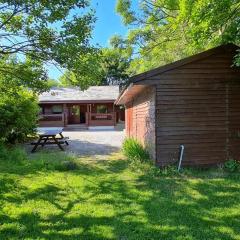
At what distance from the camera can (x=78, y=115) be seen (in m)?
40.8

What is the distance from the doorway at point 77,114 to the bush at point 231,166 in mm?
30563

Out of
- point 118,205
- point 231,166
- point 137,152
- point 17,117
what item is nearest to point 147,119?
point 137,152

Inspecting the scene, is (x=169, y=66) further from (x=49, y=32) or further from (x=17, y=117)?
(x=17, y=117)

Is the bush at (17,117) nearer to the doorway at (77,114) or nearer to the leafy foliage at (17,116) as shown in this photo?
the leafy foliage at (17,116)

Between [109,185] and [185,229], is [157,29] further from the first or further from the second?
[185,229]

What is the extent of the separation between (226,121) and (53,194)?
5.99 metres

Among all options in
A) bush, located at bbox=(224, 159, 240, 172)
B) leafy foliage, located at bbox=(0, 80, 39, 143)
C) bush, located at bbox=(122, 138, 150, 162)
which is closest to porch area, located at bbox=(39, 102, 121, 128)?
leafy foliage, located at bbox=(0, 80, 39, 143)

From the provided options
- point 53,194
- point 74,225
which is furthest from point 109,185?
point 74,225

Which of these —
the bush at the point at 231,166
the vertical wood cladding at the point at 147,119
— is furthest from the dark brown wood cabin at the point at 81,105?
the bush at the point at 231,166

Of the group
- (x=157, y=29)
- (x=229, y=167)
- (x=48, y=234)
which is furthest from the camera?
(x=157, y=29)

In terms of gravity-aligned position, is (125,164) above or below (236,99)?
below

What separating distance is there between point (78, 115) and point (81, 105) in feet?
4.19

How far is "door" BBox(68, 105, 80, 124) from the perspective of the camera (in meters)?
40.5

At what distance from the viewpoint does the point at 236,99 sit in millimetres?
11461
